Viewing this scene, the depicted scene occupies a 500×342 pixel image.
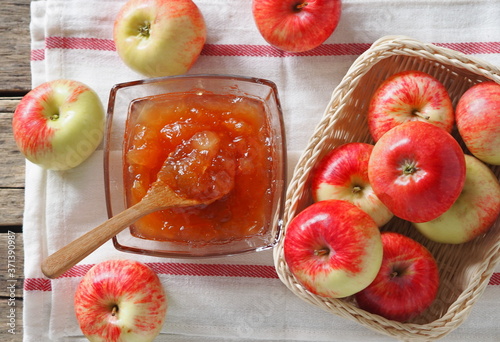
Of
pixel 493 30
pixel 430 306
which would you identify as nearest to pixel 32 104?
pixel 430 306

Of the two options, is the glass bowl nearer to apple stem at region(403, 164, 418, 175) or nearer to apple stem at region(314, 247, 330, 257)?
apple stem at region(314, 247, 330, 257)

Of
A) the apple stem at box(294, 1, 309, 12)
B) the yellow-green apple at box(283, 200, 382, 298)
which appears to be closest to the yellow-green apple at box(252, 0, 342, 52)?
the apple stem at box(294, 1, 309, 12)

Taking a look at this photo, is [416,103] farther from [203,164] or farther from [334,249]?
[203,164]

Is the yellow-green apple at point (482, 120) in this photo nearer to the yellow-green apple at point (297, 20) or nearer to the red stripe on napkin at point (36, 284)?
the yellow-green apple at point (297, 20)

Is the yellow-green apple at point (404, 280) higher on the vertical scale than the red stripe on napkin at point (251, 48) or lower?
lower

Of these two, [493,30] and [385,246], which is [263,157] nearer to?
[385,246]

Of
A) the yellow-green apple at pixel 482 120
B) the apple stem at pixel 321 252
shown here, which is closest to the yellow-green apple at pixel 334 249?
the apple stem at pixel 321 252
